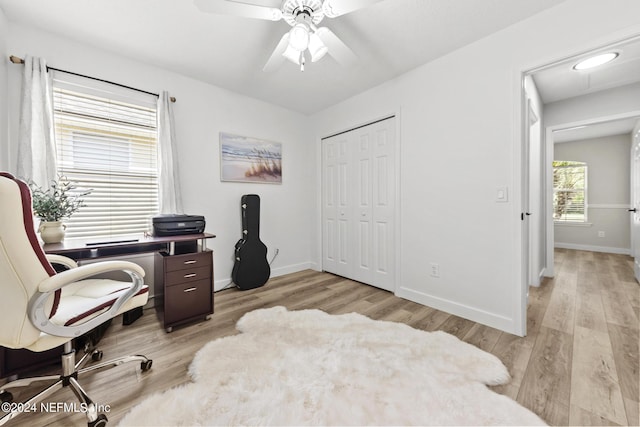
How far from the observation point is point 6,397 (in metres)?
1.27

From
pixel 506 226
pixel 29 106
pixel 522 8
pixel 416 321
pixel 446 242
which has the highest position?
pixel 522 8

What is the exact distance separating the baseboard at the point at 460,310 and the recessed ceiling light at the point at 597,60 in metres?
2.49

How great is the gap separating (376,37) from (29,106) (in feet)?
9.24

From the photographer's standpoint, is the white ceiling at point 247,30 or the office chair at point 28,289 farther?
the white ceiling at point 247,30

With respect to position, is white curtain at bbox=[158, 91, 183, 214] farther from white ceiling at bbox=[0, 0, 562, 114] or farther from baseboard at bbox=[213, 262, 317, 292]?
baseboard at bbox=[213, 262, 317, 292]

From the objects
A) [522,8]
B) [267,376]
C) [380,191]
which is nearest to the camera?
[267,376]

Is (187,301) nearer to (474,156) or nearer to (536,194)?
(474,156)

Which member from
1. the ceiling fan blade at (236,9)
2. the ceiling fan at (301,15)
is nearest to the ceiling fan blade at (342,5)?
the ceiling fan at (301,15)

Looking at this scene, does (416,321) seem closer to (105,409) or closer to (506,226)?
(506,226)

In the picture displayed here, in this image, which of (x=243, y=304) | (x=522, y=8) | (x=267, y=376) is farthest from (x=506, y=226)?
(x=243, y=304)

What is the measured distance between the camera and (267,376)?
141 cm

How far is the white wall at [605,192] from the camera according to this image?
4.70m

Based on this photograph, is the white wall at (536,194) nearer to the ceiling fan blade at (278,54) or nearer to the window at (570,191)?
the ceiling fan blade at (278,54)

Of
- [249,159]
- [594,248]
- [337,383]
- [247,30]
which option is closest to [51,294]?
[337,383]
